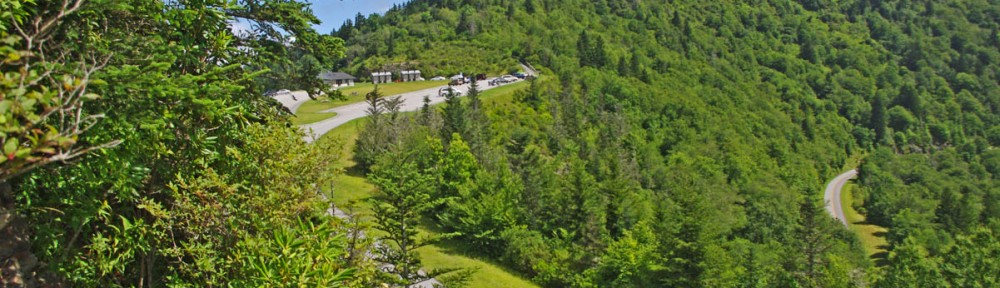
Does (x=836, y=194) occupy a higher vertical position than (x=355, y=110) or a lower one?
lower

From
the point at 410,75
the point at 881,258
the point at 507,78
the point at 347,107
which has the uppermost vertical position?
the point at 410,75

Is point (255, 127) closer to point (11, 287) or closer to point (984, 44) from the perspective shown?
point (11, 287)

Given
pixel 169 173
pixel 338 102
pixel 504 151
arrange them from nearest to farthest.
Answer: pixel 169 173, pixel 504 151, pixel 338 102

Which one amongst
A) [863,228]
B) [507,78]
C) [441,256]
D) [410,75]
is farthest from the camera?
[863,228]

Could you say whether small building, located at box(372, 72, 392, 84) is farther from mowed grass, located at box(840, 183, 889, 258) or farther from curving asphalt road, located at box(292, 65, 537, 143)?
mowed grass, located at box(840, 183, 889, 258)

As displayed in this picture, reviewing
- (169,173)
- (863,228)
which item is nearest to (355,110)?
(169,173)

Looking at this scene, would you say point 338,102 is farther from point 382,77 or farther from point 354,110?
point 382,77
